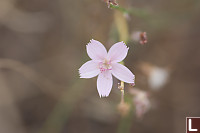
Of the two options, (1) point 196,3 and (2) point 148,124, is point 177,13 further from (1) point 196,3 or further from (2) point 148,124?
(2) point 148,124

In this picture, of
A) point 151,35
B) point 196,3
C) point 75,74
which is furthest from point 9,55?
point 196,3

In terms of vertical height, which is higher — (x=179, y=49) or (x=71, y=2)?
(x=71, y=2)

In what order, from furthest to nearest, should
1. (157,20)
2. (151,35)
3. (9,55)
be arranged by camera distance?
(9,55) → (151,35) → (157,20)

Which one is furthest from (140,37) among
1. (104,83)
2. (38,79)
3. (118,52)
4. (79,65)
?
(38,79)

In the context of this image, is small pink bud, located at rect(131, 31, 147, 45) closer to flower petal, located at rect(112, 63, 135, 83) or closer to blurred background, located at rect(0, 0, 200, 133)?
flower petal, located at rect(112, 63, 135, 83)

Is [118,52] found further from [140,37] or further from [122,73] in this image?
[140,37]

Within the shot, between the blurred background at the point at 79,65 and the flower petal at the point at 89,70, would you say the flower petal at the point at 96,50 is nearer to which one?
the flower petal at the point at 89,70

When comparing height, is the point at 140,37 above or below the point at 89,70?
above
